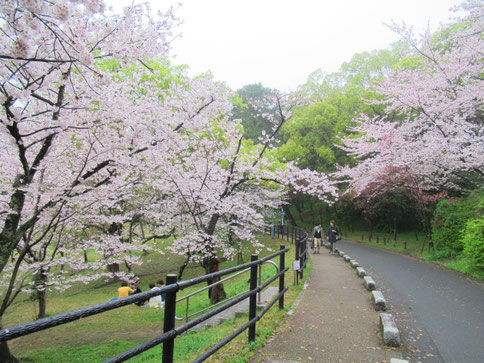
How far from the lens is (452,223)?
510 inches

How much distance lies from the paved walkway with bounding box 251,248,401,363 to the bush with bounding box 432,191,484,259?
7878mm

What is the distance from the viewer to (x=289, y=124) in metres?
30.2

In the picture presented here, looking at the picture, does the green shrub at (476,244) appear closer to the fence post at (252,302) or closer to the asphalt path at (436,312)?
the asphalt path at (436,312)

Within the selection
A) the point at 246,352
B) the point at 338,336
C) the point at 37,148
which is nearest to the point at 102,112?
the point at 37,148

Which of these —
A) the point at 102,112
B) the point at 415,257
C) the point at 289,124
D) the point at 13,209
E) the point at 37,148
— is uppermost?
the point at 289,124

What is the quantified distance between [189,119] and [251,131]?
29052mm

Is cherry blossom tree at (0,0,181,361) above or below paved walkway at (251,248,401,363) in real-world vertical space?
above

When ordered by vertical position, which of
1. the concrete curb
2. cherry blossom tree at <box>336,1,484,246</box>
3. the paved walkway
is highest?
cherry blossom tree at <box>336,1,484,246</box>

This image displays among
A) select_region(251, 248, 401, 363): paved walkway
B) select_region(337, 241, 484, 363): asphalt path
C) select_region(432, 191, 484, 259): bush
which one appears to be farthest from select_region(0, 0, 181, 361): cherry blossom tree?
select_region(432, 191, 484, 259): bush

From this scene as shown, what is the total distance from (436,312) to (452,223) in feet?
28.5

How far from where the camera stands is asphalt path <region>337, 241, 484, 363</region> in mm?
4289

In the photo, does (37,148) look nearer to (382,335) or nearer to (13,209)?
(13,209)

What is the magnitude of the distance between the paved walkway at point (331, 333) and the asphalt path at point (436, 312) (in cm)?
50

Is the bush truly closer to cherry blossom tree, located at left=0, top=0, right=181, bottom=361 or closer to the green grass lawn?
the green grass lawn
